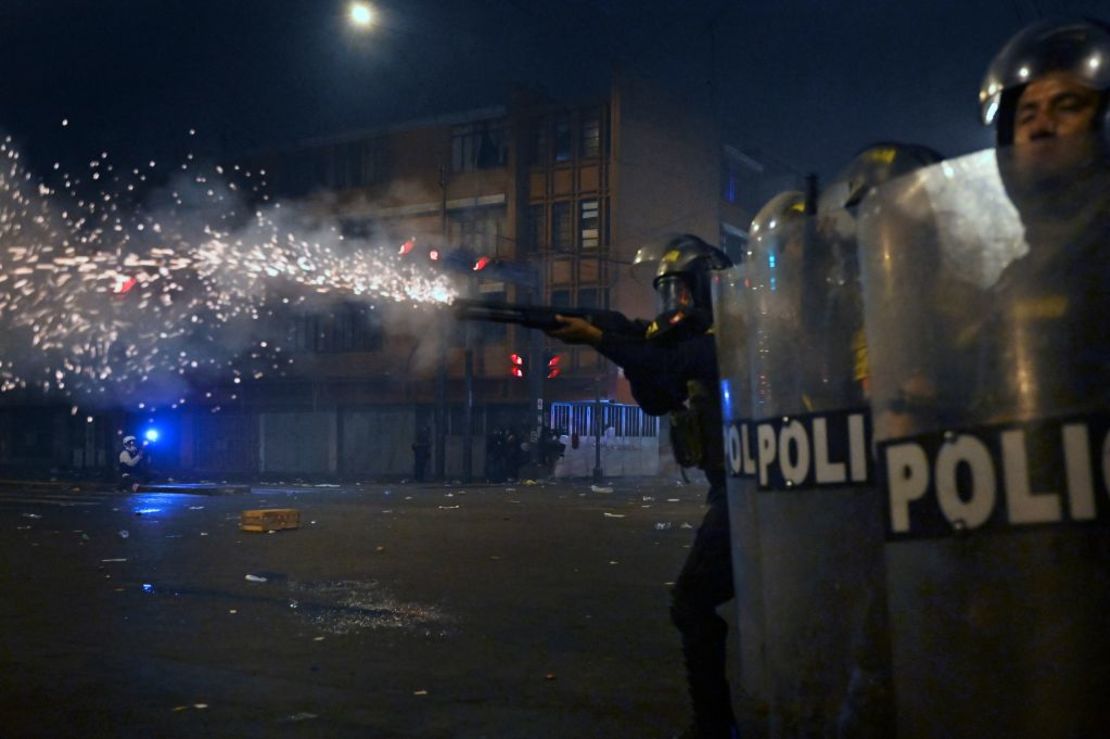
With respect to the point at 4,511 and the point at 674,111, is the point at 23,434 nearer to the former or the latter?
the point at 674,111

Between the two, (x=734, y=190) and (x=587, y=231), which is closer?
(x=587, y=231)

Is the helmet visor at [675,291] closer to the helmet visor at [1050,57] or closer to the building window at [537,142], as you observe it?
the helmet visor at [1050,57]

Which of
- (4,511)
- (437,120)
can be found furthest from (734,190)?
(4,511)

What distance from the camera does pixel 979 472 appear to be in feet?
6.10

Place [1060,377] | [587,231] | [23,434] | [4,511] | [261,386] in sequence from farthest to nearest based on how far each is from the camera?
[23,434] < [261,386] < [587,231] < [4,511] < [1060,377]

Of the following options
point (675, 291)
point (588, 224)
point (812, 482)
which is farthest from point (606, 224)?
point (812, 482)

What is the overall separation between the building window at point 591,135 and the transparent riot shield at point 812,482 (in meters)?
37.1

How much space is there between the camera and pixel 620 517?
48.7 feet

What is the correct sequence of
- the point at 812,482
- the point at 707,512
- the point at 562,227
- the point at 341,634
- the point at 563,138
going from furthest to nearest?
the point at 563,138 < the point at 562,227 < the point at 341,634 < the point at 707,512 < the point at 812,482

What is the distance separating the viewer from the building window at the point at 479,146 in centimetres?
4016

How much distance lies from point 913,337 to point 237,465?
1777 inches

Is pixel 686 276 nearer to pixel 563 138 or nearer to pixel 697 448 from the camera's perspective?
pixel 697 448

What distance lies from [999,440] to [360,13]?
14210 mm

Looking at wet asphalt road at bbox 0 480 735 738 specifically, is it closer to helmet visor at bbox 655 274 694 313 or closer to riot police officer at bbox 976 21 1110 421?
helmet visor at bbox 655 274 694 313
